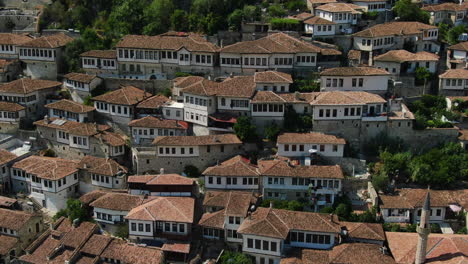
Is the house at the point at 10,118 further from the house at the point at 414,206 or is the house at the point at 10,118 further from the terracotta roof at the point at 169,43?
the house at the point at 414,206

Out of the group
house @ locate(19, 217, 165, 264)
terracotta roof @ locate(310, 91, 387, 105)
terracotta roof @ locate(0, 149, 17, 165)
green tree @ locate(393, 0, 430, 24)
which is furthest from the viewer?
green tree @ locate(393, 0, 430, 24)

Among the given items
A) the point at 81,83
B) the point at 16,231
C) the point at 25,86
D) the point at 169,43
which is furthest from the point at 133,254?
the point at 25,86

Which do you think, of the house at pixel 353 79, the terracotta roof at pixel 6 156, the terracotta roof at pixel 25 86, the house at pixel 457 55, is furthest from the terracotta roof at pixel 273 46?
the terracotta roof at pixel 6 156

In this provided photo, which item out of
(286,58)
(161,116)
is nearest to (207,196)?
(161,116)

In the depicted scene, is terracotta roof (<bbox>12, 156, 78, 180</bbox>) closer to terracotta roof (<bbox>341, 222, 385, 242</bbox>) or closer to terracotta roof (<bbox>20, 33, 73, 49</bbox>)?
terracotta roof (<bbox>20, 33, 73, 49</bbox>)

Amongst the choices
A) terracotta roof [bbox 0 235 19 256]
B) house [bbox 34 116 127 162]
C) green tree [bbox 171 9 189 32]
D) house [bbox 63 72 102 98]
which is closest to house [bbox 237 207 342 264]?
house [bbox 34 116 127 162]
